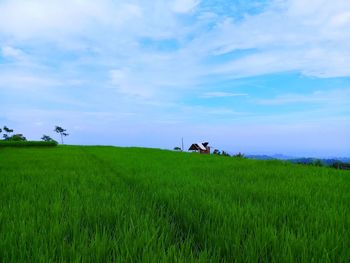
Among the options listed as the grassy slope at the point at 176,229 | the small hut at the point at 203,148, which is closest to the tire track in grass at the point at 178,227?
the grassy slope at the point at 176,229

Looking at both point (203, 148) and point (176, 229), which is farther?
point (203, 148)

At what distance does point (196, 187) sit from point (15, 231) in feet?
8.32

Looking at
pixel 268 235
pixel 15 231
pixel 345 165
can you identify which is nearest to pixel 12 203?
pixel 15 231

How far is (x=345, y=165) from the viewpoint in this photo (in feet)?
41.3

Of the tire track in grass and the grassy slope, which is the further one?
the tire track in grass

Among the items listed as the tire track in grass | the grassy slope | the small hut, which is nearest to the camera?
the grassy slope

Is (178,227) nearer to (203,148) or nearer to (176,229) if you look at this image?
(176,229)

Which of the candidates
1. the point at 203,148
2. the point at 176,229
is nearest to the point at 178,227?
the point at 176,229

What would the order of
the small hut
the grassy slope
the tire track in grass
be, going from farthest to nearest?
the small hut
the tire track in grass
the grassy slope

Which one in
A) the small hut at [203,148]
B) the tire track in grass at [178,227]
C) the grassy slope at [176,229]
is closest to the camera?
the grassy slope at [176,229]

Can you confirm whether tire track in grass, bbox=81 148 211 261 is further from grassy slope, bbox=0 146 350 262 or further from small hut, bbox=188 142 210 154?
small hut, bbox=188 142 210 154

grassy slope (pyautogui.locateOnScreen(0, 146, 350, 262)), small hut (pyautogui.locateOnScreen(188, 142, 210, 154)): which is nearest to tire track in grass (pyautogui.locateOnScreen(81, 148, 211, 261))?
grassy slope (pyautogui.locateOnScreen(0, 146, 350, 262))

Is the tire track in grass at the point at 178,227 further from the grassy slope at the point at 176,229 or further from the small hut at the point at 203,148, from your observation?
the small hut at the point at 203,148

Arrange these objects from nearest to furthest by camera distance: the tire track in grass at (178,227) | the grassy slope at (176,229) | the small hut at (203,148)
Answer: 1. the grassy slope at (176,229)
2. the tire track in grass at (178,227)
3. the small hut at (203,148)
